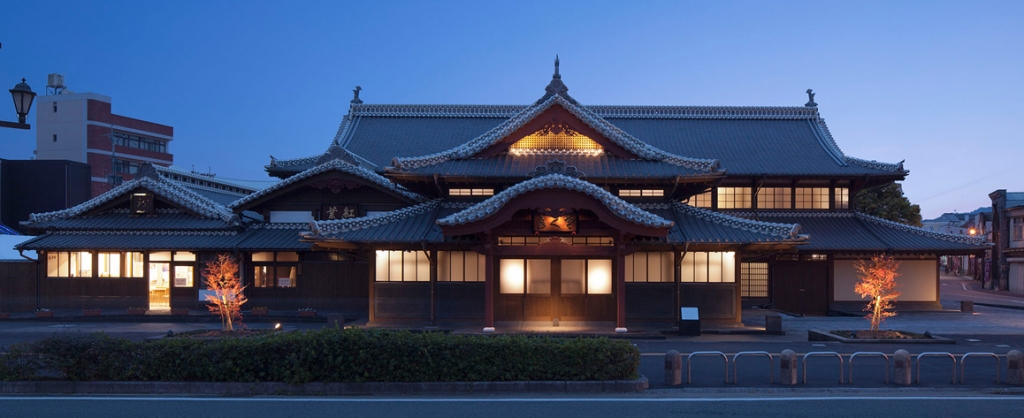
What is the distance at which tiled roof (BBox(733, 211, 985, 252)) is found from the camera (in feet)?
92.2

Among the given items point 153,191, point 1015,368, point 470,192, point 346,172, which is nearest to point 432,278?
point 470,192

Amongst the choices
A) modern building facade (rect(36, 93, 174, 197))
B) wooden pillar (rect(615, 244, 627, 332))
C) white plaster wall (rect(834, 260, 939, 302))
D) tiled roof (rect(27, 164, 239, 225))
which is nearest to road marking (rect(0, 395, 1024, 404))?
wooden pillar (rect(615, 244, 627, 332))

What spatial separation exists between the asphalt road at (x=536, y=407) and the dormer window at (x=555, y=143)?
1394cm

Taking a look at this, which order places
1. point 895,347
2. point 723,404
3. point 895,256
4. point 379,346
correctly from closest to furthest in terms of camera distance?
point 723,404 < point 379,346 < point 895,347 < point 895,256

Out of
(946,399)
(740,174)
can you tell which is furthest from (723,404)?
(740,174)

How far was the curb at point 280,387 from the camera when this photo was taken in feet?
41.2

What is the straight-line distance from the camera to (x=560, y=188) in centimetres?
2022

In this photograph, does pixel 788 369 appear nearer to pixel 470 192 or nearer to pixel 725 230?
pixel 725 230

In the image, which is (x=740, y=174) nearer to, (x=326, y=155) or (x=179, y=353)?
(x=326, y=155)

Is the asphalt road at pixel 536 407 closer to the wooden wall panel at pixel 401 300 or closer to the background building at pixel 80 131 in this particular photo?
the wooden wall panel at pixel 401 300

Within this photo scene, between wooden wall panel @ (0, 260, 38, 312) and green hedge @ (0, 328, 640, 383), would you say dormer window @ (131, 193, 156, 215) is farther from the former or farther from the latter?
green hedge @ (0, 328, 640, 383)

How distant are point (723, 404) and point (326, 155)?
22.1m

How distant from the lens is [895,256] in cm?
2917

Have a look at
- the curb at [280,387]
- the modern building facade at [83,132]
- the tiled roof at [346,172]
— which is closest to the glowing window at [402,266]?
the tiled roof at [346,172]
